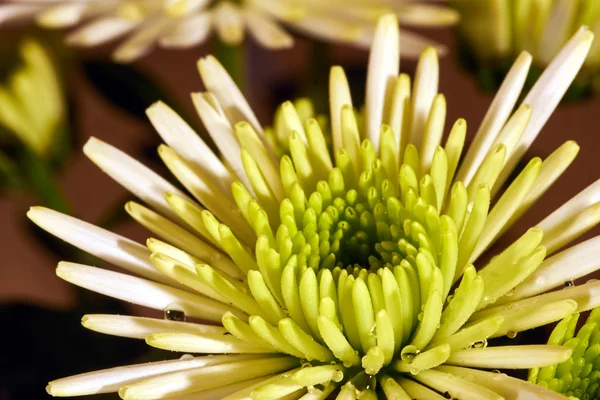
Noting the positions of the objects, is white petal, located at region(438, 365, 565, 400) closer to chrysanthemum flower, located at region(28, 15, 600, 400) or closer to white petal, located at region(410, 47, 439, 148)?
chrysanthemum flower, located at region(28, 15, 600, 400)

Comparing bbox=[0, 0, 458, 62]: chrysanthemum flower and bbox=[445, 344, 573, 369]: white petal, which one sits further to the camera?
bbox=[0, 0, 458, 62]: chrysanthemum flower

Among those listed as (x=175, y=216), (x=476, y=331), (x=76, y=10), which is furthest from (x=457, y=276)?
(x=76, y=10)

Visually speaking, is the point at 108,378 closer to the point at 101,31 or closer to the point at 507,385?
the point at 507,385

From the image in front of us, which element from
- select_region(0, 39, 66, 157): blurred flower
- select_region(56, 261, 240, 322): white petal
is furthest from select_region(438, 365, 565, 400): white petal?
select_region(0, 39, 66, 157): blurred flower

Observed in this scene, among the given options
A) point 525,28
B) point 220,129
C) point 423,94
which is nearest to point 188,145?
point 220,129

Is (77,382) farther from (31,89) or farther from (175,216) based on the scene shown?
(31,89)

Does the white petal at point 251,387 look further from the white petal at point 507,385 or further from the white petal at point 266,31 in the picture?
the white petal at point 266,31
